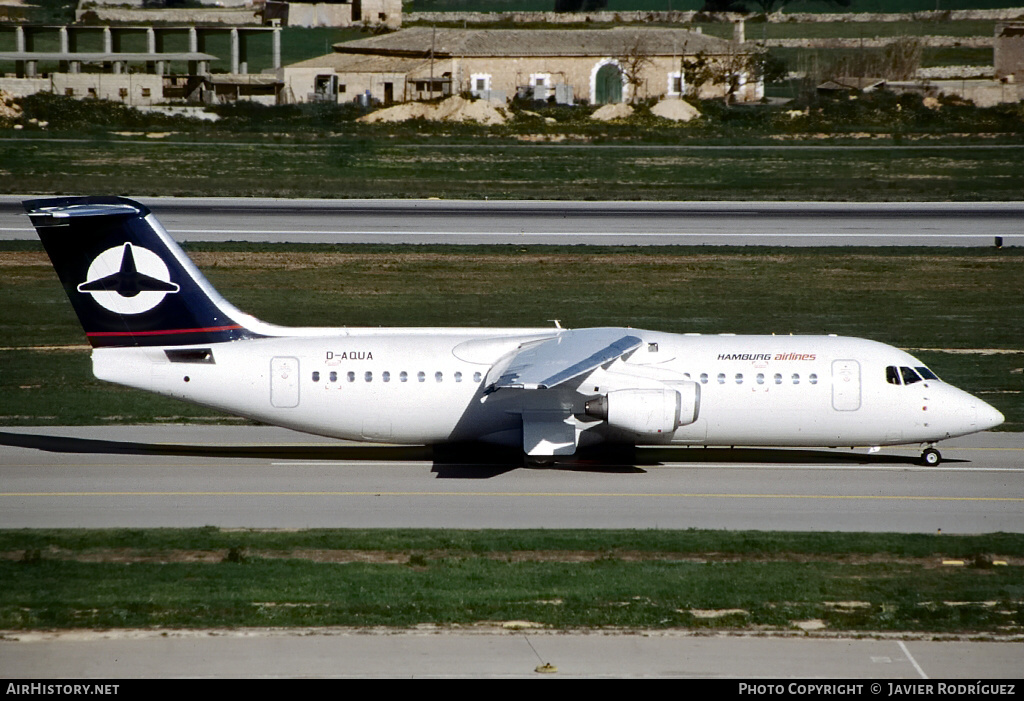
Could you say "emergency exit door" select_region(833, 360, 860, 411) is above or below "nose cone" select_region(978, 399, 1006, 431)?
above

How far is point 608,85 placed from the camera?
323ft

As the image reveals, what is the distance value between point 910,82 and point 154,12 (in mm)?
78794

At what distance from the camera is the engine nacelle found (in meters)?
26.0

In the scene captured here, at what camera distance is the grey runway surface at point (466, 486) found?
23.6 m

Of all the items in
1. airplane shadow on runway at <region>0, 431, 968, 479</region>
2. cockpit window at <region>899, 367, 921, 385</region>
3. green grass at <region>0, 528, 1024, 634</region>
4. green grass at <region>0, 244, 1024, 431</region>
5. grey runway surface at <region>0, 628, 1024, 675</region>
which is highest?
cockpit window at <region>899, 367, 921, 385</region>

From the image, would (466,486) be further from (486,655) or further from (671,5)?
(671,5)

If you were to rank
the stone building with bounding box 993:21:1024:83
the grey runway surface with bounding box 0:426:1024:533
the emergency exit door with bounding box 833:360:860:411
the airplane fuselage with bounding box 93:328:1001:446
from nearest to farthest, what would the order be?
the grey runway surface with bounding box 0:426:1024:533 → the airplane fuselage with bounding box 93:328:1001:446 → the emergency exit door with bounding box 833:360:860:411 → the stone building with bounding box 993:21:1024:83

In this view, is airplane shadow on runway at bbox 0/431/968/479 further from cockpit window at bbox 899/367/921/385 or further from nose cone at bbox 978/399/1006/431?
cockpit window at bbox 899/367/921/385

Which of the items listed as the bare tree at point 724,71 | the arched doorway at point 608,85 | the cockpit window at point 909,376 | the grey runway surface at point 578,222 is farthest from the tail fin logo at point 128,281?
the bare tree at point 724,71

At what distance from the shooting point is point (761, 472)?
27641 mm

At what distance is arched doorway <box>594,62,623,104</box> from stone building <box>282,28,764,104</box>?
0.08 meters

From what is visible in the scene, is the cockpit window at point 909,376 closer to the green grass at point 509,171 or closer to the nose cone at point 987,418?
the nose cone at point 987,418

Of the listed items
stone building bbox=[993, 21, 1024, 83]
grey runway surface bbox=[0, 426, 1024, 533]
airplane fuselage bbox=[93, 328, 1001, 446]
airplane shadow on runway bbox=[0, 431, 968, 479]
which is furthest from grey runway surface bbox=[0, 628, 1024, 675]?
stone building bbox=[993, 21, 1024, 83]

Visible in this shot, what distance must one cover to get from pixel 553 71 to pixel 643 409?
76110mm
